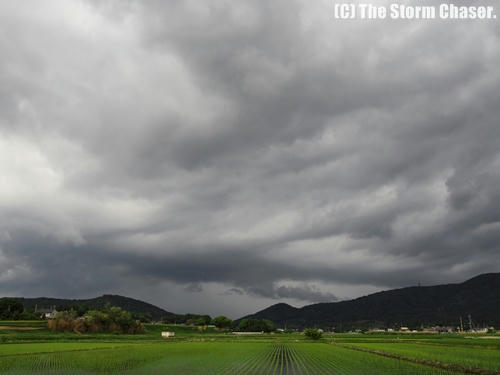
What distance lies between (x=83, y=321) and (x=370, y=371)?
112 meters

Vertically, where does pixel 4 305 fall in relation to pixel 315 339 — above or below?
above

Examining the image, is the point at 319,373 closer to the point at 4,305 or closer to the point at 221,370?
the point at 221,370

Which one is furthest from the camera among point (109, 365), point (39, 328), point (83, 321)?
point (83, 321)

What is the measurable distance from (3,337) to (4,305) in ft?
267

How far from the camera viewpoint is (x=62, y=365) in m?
42.5

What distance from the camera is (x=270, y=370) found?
125ft

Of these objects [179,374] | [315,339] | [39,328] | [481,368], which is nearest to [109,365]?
[179,374]

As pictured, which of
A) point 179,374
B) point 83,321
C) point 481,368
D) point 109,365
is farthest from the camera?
point 83,321

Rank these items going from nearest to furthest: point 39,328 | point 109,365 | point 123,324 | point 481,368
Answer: point 481,368, point 109,365, point 39,328, point 123,324

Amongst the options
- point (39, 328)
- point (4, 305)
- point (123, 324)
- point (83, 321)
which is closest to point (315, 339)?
point (123, 324)

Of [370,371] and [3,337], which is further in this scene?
[3,337]

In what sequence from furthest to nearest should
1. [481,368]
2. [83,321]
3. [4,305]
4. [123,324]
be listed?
[4,305] → [123,324] → [83,321] → [481,368]

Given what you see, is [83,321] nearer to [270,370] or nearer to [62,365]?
[62,365]

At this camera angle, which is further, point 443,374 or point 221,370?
point 221,370
